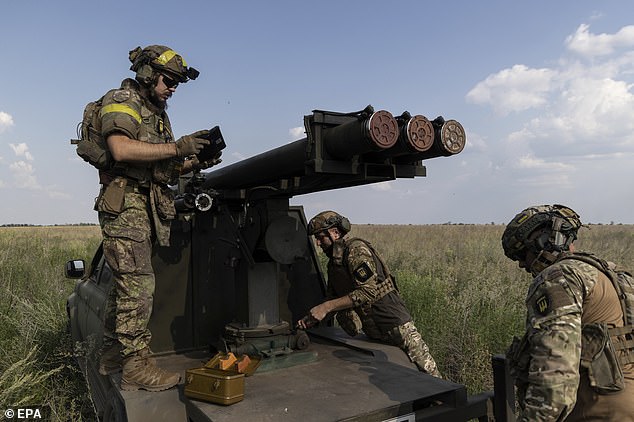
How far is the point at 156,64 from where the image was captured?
330 cm

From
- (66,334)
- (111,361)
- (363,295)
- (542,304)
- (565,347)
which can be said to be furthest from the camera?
(66,334)

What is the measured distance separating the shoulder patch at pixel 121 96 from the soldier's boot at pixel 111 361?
1.73 meters

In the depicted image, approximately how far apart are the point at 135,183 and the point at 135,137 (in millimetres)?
351

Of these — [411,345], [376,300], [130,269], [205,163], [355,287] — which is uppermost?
[205,163]

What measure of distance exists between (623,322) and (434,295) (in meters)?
4.88

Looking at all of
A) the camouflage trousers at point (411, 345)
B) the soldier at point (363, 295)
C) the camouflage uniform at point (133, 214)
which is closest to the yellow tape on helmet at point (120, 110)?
the camouflage uniform at point (133, 214)

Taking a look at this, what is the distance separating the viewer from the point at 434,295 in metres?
7.11

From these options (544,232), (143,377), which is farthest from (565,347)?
(143,377)

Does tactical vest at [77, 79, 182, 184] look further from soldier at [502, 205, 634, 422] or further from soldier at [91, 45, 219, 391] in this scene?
soldier at [502, 205, 634, 422]

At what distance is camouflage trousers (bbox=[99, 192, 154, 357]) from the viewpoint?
3.13 meters

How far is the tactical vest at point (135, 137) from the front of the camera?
10.5 ft

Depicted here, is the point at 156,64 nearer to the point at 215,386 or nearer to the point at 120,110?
the point at 120,110

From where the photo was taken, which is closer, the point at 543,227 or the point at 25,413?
the point at 543,227

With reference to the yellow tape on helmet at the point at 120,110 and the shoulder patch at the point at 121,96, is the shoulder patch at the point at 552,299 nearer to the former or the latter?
the yellow tape on helmet at the point at 120,110
